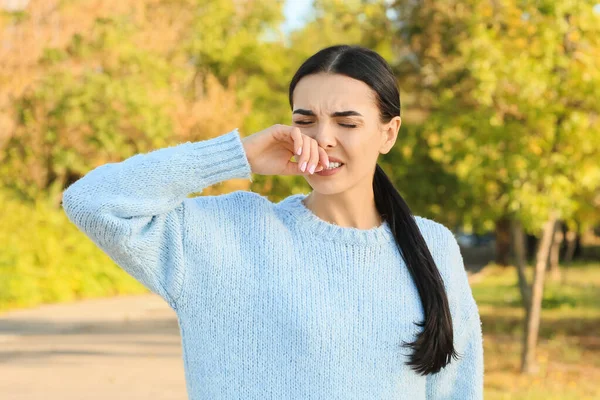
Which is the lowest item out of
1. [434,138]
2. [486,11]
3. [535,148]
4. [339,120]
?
[339,120]

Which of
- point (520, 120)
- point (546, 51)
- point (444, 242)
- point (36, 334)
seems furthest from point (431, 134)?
point (444, 242)

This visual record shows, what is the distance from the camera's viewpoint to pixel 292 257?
8.90 feet

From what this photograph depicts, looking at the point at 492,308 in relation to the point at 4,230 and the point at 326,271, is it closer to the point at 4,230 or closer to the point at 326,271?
the point at 4,230

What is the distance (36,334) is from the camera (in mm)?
12211

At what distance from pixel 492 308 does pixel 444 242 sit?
16.8m

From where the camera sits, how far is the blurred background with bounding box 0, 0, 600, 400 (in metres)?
10.3

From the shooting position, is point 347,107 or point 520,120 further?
point 520,120

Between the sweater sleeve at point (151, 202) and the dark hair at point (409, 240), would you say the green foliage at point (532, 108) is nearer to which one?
the dark hair at point (409, 240)

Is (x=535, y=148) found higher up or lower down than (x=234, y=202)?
higher up

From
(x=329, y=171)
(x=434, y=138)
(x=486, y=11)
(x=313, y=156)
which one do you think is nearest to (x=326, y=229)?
(x=329, y=171)

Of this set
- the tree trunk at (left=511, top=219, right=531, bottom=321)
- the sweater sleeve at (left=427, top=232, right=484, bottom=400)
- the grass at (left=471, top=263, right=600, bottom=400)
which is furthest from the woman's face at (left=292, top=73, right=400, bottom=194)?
the tree trunk at (left=511, top=219, right=531, bottom=321)

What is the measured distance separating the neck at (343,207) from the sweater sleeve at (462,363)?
30 centimetres

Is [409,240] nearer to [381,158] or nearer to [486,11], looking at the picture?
[486,11]

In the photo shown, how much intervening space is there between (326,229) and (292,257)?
0.15 meters
